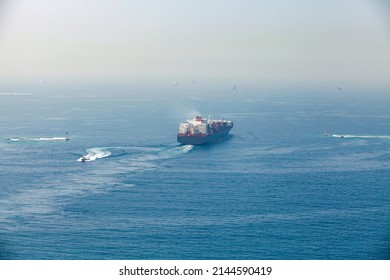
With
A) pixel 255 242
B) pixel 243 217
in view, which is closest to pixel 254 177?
pixel 243 217

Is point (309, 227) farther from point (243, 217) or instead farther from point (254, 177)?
point (254, 177)

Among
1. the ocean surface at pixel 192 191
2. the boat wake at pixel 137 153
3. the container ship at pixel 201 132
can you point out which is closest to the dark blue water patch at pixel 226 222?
the ocean surface at pixel 192 191

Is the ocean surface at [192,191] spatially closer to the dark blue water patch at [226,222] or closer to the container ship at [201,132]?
the dark blue water patch at [226,222]

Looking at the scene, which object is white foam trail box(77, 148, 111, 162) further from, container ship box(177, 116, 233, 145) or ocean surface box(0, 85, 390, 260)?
container ship box(177, 116, 233, 145)

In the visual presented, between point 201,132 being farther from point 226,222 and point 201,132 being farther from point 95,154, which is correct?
point 226,222

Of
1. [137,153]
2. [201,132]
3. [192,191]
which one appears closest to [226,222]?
[192,191]

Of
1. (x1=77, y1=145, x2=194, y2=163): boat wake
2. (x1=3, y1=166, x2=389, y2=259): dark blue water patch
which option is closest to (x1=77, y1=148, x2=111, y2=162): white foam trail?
(x1=77, y1=145, x2=194, y2=163): boat wake
